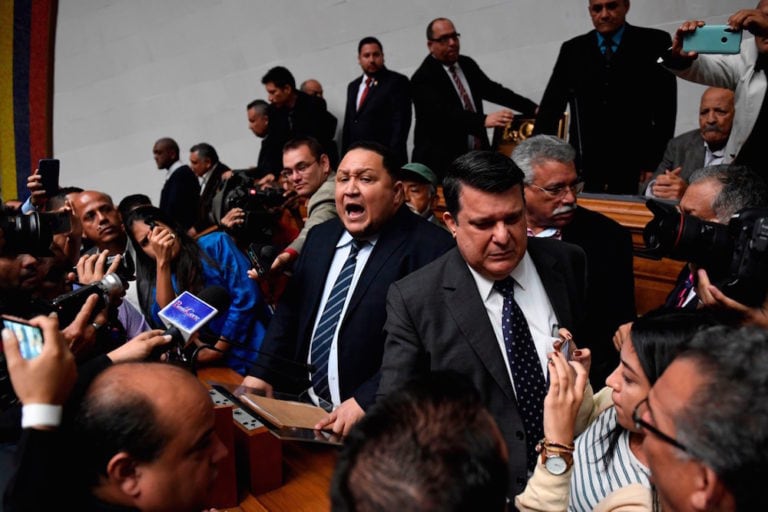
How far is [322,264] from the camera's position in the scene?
85.4 inches

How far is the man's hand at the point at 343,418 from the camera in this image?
1.62 meters

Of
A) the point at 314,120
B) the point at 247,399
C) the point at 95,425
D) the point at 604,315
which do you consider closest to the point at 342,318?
the point at 247,399

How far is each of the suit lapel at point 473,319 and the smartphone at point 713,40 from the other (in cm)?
120

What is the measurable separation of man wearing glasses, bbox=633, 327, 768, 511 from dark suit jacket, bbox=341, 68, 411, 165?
150 inches

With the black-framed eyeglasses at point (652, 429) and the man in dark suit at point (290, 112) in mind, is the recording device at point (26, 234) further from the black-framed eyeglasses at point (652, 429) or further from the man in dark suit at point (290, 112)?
the man in dark suit at point (290, 112)

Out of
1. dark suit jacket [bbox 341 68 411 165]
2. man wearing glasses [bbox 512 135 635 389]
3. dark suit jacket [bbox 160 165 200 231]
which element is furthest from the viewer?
dark suit jacket [bbox 160 165 200 231]

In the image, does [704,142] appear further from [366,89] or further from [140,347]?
[140,347]

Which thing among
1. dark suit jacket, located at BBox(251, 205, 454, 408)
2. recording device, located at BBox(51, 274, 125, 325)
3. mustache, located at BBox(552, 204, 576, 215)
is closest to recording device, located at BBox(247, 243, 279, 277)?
dark suit jacket, located at BBox(251, 205, 454, 408)

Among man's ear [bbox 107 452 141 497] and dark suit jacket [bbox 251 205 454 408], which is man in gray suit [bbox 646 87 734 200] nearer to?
dark suit jacket [bbox 251 205 454 408]

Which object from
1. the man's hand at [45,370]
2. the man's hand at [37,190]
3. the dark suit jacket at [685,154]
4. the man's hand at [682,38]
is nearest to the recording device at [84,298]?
the man's hand at [45,370]

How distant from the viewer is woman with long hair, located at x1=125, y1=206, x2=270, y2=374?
255 centimetres

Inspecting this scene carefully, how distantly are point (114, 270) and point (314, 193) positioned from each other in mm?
1260

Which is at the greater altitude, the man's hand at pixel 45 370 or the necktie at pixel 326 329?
the man's hand at pixel 45 370

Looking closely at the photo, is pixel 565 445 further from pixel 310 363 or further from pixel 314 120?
pixel 314 120
